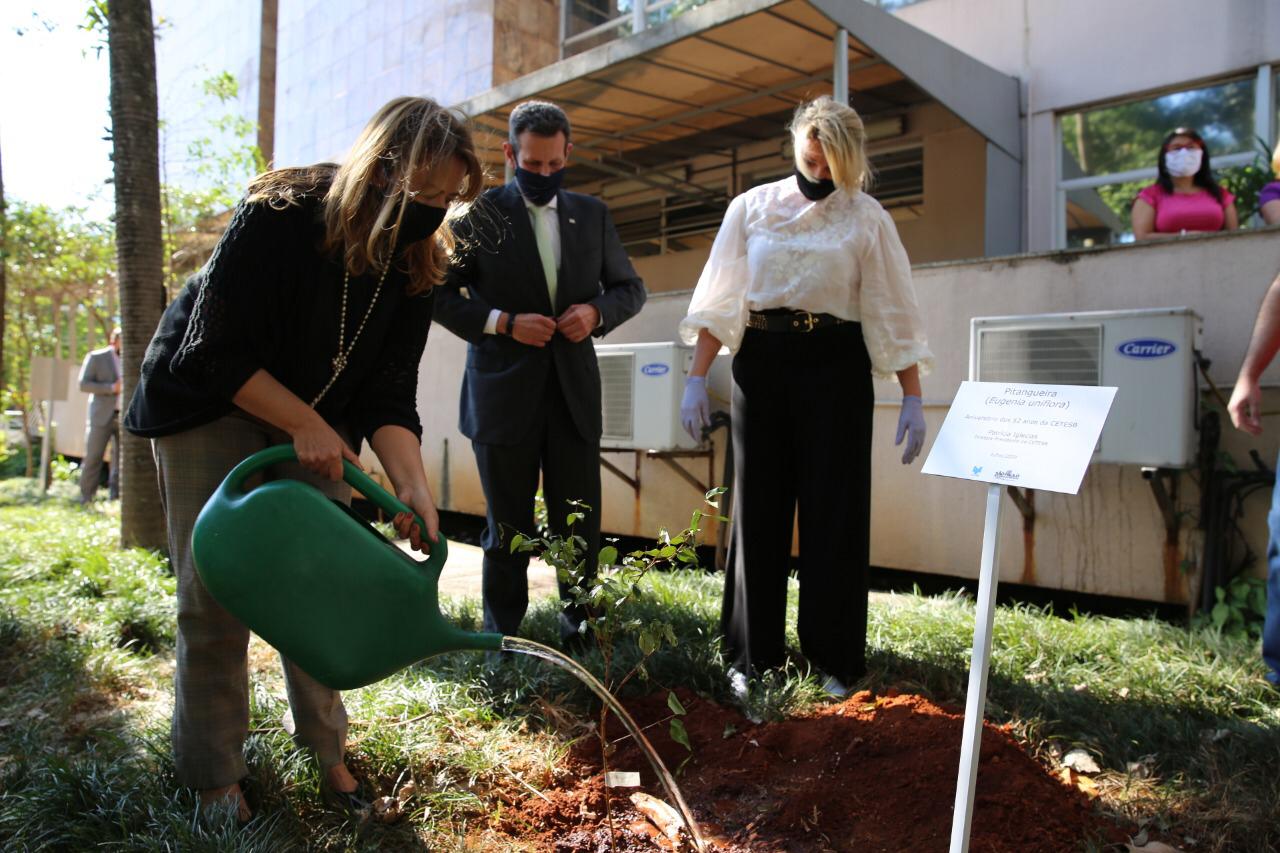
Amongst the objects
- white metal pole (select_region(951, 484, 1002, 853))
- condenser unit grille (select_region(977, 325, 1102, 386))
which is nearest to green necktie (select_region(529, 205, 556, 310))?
white metal pole (select_region(951, 484, 1002, 853))

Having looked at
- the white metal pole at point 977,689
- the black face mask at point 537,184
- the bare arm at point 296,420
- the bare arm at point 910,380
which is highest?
the black face mask at point 537,184

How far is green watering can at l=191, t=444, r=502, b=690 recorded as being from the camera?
1522 millimetres

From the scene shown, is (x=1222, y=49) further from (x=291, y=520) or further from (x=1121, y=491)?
(x=291, y=520)

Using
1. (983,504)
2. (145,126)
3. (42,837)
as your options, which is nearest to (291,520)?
(42,837)

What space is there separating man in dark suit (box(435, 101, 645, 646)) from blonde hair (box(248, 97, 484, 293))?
45.4 inches

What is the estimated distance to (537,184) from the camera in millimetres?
3170

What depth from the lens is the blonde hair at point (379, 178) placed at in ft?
5.87

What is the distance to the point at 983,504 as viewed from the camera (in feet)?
14.6

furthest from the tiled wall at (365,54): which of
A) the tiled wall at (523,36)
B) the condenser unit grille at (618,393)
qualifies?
the condenser unit grille at (618,393)

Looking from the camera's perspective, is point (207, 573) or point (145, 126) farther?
point (145, 126)

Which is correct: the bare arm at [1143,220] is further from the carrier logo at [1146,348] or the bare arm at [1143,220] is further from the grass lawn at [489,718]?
the grass lawn at [489,718]

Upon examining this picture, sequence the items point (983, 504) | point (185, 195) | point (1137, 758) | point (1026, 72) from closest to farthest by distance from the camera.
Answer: point (1137, 758) < point (983, 504) < point (1026, 72) < point (185, 195)

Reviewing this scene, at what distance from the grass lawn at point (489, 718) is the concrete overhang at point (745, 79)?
3478mm

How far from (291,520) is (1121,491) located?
379cm
